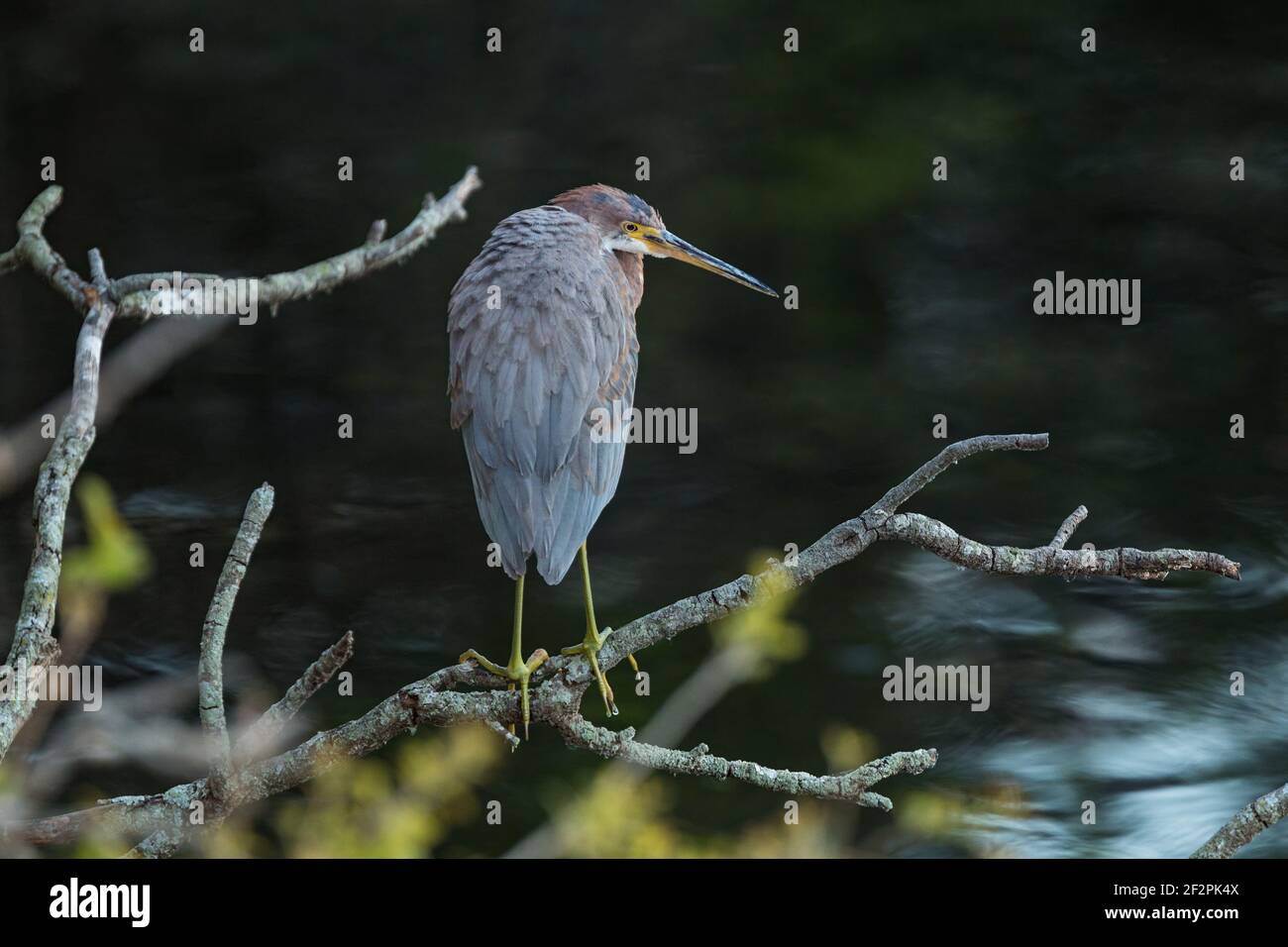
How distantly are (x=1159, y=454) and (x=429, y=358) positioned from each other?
237 cm

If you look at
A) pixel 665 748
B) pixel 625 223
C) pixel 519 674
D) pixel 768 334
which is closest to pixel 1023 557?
pixel 665 748

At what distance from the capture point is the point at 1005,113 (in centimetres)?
514

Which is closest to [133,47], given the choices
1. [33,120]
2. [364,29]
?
[33,120]

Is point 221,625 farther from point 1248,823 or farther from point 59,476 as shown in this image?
point 1248,823

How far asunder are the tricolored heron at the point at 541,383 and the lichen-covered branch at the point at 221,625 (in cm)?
46

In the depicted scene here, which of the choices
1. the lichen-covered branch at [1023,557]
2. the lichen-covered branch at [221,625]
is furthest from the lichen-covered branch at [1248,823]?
the lichen-covered branch at [221,625]

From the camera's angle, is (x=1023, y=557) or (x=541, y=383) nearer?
(x=1023, y=557)

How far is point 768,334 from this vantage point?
194 inches

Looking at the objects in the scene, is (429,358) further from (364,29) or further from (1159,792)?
(1159,792)

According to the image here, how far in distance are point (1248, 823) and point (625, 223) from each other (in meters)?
1.65

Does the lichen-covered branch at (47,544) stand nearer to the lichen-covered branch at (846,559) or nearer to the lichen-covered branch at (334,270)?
the lichen-covered branch at (334,270)

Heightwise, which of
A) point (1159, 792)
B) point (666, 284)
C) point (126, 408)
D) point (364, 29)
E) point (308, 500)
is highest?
point (364, 29)

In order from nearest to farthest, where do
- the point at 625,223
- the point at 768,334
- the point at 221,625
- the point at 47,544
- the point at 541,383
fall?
1. the point at 47,544
2. the point at 221,625
3. the point at 541,383
4. the point at 625,223
5. the point at 768,334

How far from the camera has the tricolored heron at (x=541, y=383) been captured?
95.3 inches
